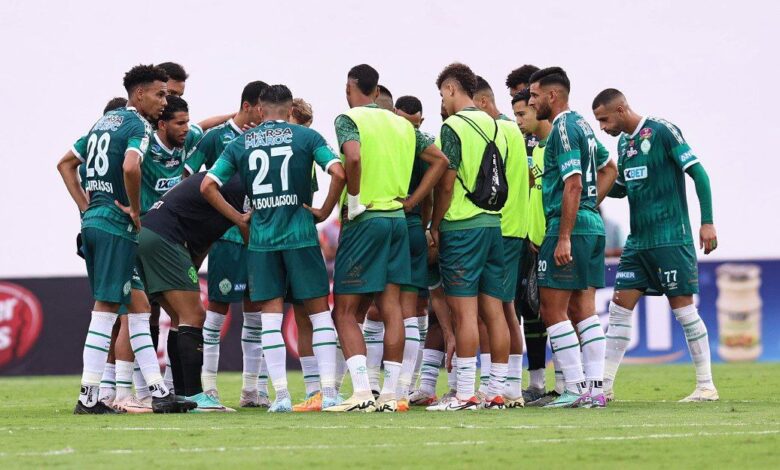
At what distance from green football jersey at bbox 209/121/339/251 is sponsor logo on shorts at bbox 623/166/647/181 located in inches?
113

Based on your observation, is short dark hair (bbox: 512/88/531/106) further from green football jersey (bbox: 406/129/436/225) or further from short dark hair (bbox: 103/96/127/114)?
short dark hair (bbox: 103/96/127/114)

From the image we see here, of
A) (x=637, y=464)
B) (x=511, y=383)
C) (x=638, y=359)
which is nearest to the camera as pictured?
(x=637, y=464)

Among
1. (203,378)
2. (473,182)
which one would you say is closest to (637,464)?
(473,182)

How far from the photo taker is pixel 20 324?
1959cm

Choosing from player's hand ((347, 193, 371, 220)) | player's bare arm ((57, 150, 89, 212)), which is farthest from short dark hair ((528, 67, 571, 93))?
player's bare arm ((57, 150, 89, 212))

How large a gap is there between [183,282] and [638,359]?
1111 cm

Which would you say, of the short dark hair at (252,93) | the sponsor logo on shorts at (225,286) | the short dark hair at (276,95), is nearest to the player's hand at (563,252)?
the short dark hair at (276,95)

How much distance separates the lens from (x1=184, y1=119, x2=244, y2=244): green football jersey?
1108 centimetres

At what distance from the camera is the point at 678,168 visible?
1109 cm

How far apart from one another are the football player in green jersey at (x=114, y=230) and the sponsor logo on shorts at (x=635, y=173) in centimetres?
398

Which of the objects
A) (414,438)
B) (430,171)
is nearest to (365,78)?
(430,171)

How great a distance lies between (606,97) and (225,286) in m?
3.56

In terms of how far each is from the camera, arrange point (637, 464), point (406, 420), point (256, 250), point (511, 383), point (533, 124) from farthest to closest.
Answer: point (533, 124) → point (511, 383) → point (256, 250) → point (406, 420) → point (637, 464)

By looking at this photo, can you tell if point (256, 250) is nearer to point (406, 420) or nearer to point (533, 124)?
point (406, 420)
